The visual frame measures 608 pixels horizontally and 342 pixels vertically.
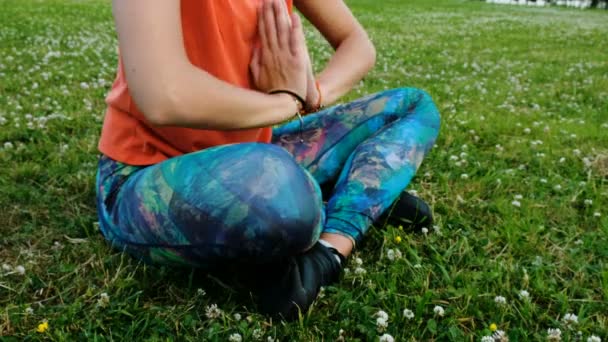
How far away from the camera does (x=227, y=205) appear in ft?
7.20

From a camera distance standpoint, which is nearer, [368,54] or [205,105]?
[205,105]

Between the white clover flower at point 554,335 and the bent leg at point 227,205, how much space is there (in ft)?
3.47

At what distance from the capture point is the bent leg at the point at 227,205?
220 cm

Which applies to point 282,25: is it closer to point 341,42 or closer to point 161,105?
point 161,105

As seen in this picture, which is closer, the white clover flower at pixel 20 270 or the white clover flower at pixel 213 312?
the white clover flower at pixel 213 312

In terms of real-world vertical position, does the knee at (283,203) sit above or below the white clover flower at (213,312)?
above

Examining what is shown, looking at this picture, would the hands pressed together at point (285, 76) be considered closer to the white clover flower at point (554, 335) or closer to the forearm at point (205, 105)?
the forearm at point (205, 105)

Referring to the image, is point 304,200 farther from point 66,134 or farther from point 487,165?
point 66,134

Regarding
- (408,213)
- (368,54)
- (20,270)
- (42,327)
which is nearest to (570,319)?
(408,213)

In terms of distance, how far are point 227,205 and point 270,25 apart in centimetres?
94

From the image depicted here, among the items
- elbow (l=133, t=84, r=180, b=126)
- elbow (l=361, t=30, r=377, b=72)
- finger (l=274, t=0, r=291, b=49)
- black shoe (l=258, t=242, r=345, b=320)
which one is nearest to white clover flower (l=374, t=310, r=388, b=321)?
black shoe (l=258, t=242, r=345, b=320)

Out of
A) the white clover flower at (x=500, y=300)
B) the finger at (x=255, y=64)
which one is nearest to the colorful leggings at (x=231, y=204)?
the finger at (x=255, y=64)

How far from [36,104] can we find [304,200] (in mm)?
4581

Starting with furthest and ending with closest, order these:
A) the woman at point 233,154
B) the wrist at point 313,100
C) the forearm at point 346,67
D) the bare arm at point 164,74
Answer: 1. the forearm at point 346,67
2. the wrist at point 313,100
3. the woman at point 233,154
4. the bare arm at point 164,74
